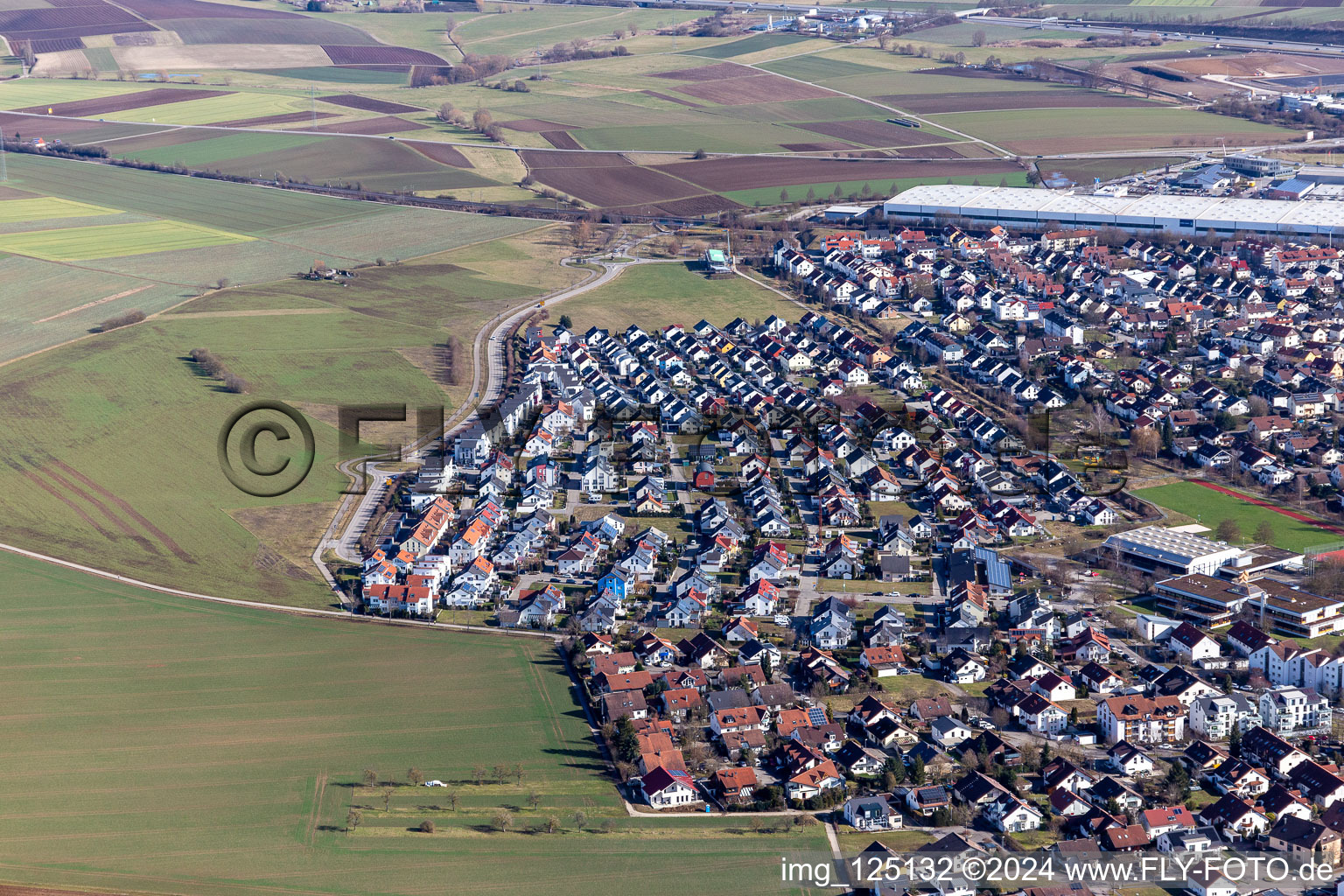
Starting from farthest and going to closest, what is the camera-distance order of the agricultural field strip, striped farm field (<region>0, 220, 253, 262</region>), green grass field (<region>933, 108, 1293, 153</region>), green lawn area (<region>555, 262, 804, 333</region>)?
the agricultural field strip, green grass field (<region>933, 108, 1293, 153</region>), striped farm field (<region>0, 220, 253, 262</region>), green lawn area (<region>555, 262, 804, 333</region>)

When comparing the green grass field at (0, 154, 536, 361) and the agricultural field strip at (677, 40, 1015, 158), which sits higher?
the agricultural field strip at (677, 40, 1015, 158)

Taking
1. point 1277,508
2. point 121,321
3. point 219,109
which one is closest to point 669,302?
point 121,321

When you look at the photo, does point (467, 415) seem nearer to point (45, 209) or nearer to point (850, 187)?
point (45, 209)

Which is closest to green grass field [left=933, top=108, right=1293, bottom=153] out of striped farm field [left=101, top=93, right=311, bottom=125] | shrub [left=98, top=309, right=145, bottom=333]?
striped farm field [left=101, top=93, right=311, bottom=125]

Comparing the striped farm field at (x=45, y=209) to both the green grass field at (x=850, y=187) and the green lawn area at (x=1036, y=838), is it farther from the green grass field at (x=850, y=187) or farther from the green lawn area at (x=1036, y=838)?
the green lawn area at (x=1036, y=838)

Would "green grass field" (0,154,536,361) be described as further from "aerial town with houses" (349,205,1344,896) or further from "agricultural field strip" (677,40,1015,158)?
"agricultural field strip" (677,40,1015,158)
